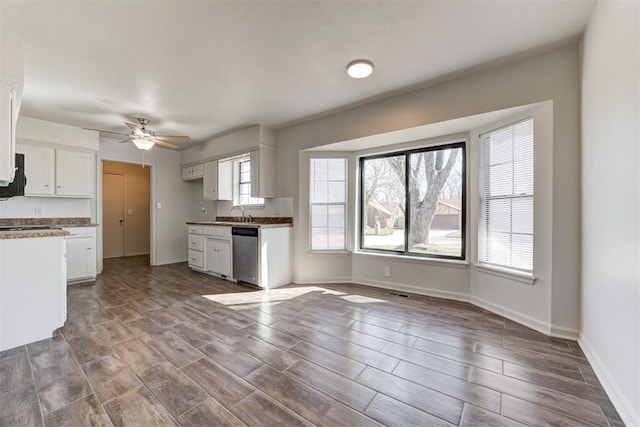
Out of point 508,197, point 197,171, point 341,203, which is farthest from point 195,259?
point 508,197

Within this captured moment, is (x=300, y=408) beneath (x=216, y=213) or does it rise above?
beneath

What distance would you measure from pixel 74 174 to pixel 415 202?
5512mm

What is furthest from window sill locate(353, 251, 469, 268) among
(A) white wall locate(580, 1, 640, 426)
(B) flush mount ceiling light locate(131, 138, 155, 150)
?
(B) flush mount ceiling light locate(131, 138, 155, 150)

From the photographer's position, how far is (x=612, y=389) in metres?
1.60

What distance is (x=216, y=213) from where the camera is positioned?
19.6 ft

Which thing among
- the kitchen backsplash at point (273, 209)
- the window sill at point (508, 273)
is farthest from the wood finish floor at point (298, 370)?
the kitchen backsplash at point (273, 209)

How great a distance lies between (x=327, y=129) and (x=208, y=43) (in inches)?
78.4

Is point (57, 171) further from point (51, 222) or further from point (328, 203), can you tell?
point (328, 203)

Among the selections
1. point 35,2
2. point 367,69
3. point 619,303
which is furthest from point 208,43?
point 619,303

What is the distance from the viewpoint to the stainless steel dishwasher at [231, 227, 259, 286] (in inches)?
158

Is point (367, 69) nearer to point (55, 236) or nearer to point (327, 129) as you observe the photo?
point (327, 129)

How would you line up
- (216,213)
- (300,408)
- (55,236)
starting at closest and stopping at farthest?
(300,408) < (55,236) < (216,213)

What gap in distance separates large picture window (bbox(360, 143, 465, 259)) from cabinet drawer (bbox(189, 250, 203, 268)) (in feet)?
9.87

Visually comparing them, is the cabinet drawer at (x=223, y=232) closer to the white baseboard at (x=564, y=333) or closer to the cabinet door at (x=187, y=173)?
the cabinet door at (x=187, y=173)
